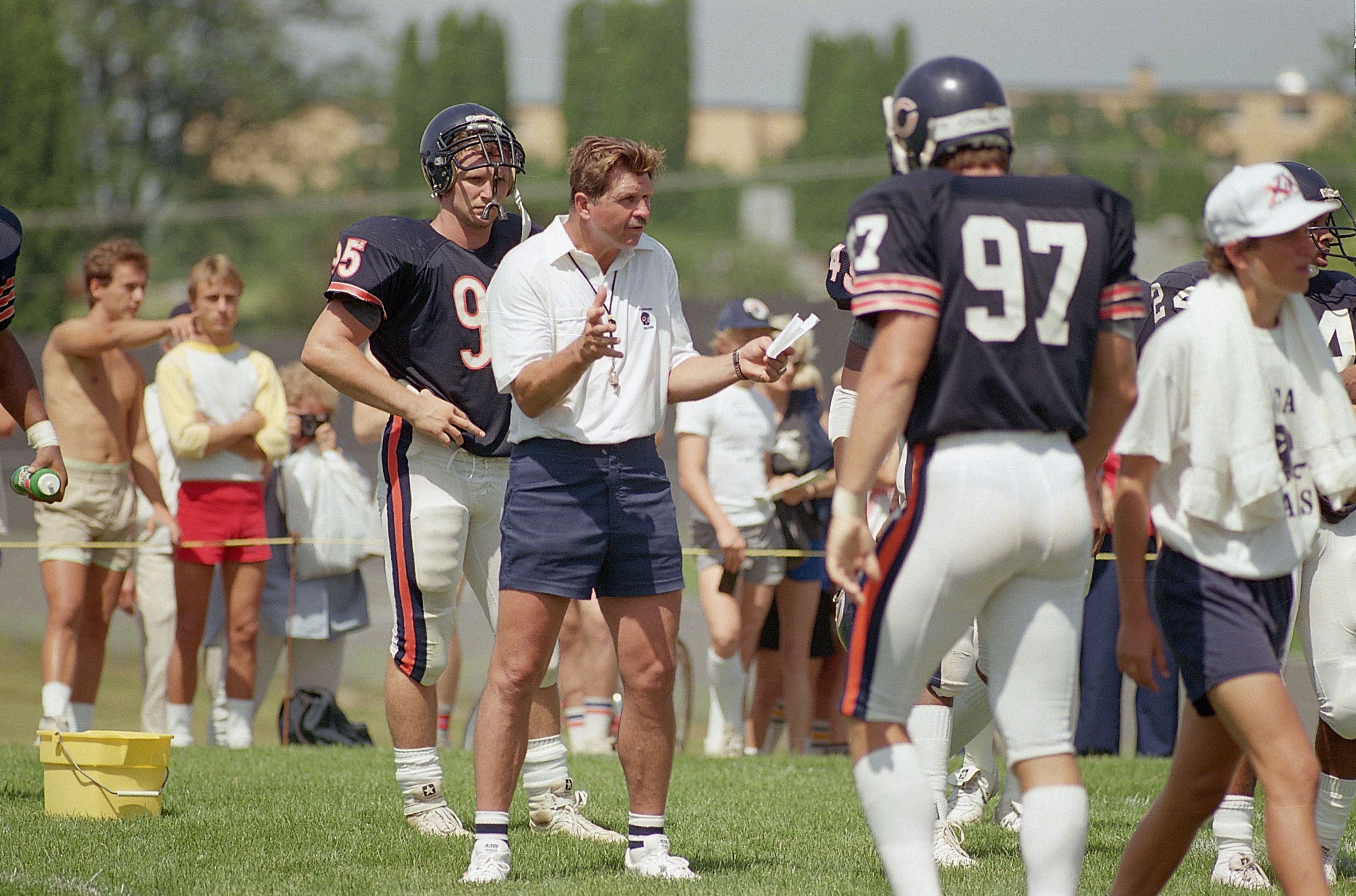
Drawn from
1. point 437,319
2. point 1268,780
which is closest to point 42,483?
point 437,319

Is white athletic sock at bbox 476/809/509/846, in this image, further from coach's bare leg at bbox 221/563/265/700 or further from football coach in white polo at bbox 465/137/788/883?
coach's bare leg at bbox 221/563/265/700

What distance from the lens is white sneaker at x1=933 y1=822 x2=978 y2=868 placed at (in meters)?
4.98

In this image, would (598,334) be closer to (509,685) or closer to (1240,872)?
(509,685)

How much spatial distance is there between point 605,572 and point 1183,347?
6.39 feet

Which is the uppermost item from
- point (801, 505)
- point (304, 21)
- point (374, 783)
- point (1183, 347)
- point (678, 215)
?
point (304, 21)

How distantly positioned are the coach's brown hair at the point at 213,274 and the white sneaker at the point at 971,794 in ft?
16.1

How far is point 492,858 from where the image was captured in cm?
456

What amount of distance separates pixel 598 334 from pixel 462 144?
4.91ft

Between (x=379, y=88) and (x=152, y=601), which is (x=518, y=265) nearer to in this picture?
(x=152, y=601)

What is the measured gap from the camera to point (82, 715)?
799cm

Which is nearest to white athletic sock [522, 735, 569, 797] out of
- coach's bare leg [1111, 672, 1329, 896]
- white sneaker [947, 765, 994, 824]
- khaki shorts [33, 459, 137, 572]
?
white sneaker [947, 765, 994, 824]

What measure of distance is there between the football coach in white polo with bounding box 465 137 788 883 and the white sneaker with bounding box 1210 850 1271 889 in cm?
172

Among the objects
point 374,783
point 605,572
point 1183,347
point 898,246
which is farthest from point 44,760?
point 1183,347

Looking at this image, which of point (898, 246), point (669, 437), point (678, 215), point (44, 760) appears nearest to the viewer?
point (898, 246)
